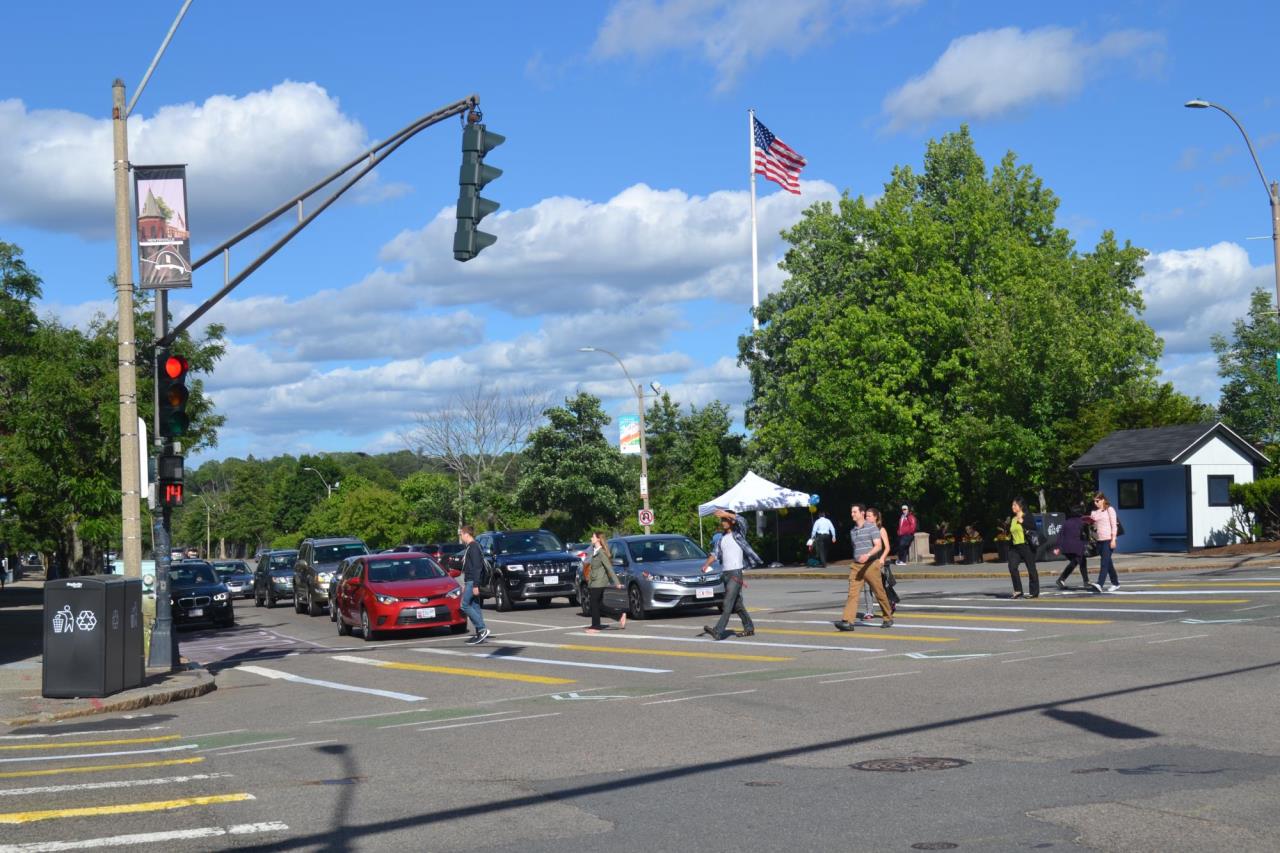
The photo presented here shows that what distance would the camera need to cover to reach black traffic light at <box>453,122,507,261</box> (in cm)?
1495

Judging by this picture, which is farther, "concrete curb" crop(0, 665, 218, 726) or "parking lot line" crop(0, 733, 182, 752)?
"concrete curb" crop(0, 665, 218, 726)

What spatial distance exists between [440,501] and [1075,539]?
2378 inches

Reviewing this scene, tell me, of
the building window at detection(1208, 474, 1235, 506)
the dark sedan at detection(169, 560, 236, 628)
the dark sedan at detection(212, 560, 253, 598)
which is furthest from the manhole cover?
the dark sedan at detection(212, 560, 253, 598)

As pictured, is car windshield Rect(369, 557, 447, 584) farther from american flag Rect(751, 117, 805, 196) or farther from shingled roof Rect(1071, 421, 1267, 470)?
american flag Rect(751, 117, 805, 196)

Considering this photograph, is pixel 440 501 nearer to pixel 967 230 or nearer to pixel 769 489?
pixel 769 489

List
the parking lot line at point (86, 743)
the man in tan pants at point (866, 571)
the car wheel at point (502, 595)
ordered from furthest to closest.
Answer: the car wheel at point (502, 595) → the man in tan pants at point (866, 571) → the parking lot line at point (86, 743)

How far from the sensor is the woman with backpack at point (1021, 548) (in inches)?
960

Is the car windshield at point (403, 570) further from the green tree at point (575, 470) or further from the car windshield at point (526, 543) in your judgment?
the green tree at point (575, 470)

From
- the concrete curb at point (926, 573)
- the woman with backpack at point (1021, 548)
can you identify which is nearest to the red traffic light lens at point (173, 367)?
the woman with backpack at point (1021, 548)

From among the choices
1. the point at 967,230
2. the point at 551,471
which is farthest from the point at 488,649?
the point at 551,471

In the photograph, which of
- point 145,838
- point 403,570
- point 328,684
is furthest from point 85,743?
point 403,570

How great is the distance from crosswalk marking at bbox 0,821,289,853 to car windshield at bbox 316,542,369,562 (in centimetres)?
2882

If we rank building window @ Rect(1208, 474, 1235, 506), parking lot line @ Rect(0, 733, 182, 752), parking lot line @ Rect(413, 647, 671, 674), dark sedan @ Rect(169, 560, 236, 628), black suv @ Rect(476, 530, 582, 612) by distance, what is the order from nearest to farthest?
parking lot line @ Rect(0, 733, 182, 752), parking lot line @ Rect(413, 647, 671, 674), black suv @ Rect(476, 530, 582, 612), dark sedan @ Rect(169, 560, 236, 628), building window @ Rect(1208, 474, 1235, 506)

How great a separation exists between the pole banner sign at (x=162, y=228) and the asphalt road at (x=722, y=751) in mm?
5472
